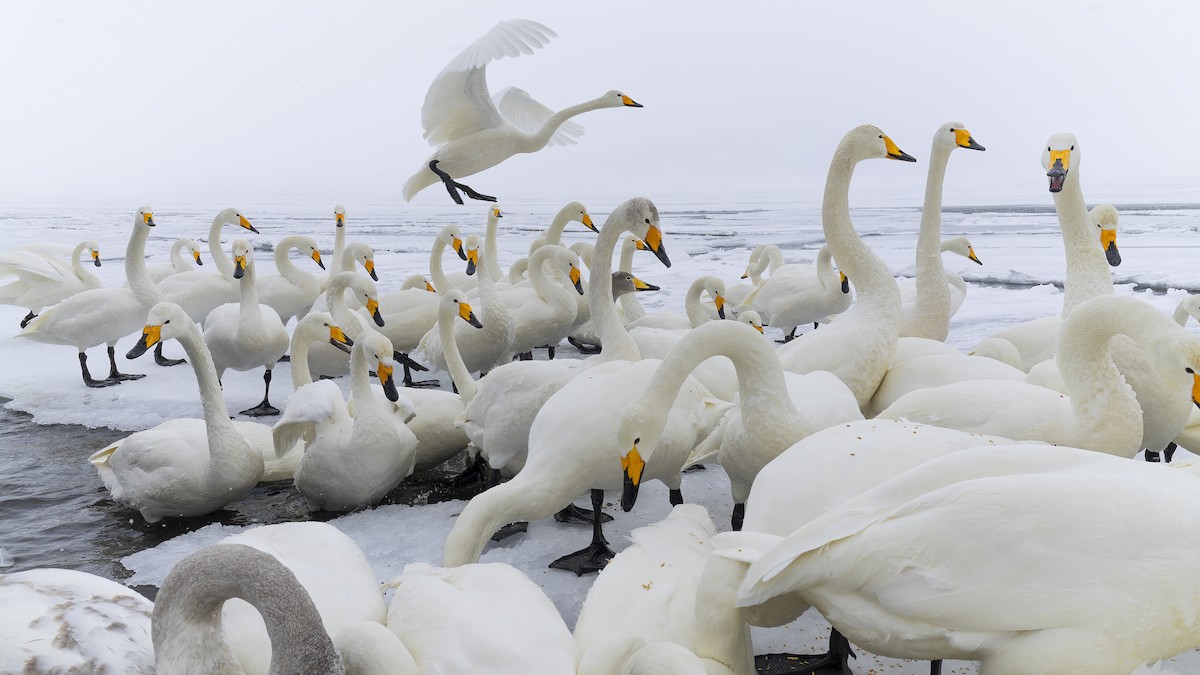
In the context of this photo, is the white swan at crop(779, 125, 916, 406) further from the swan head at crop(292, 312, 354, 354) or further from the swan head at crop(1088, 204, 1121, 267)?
the swan head at crop(292, 312, 354, 354)

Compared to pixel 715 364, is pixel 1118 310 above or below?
above

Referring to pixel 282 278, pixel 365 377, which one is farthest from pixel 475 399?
pixel 282 278

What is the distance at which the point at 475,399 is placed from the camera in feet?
16.1

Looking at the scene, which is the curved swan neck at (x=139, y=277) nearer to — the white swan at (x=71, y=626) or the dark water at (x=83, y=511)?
the dark water at (x=83, y=511)

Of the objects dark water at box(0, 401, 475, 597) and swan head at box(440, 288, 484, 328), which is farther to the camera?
swan head at box(440, 288, 484, 328)

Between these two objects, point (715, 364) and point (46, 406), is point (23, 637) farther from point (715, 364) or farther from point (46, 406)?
point (46, 406)

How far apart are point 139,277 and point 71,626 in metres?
6.46

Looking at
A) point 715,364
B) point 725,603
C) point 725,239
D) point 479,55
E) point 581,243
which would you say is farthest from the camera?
point 725,239

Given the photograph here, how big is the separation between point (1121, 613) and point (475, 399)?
11.0 feet

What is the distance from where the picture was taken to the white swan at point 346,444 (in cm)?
464

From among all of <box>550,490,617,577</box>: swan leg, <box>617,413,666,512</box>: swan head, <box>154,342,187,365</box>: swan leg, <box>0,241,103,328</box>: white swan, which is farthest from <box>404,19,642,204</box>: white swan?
<box>617,413,666,512</box>: swan head

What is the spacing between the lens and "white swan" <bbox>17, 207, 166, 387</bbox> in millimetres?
7844

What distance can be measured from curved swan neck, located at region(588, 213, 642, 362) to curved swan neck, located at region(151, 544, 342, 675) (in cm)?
302

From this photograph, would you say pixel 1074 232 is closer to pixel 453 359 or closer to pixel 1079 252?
pixel 1079 252
